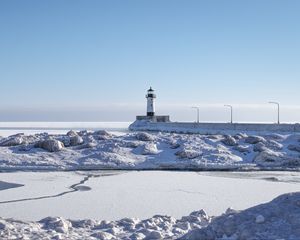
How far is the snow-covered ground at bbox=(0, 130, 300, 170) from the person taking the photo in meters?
20.5

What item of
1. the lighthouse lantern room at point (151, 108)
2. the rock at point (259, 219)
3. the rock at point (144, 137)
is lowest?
the rock at point (259, 219)

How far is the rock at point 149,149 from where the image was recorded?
22641mm

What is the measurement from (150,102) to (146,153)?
43.2 m

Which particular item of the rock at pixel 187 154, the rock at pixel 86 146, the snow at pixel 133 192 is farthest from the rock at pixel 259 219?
the rock at pixel 86 146

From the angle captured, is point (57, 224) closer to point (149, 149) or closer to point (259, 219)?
point (259, 219)

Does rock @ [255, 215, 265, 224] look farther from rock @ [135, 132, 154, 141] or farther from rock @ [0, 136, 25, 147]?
rock @ [0, 136, 25, 147]

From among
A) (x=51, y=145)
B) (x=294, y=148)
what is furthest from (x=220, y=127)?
(x=51, y=145)

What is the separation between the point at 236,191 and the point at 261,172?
6.02m

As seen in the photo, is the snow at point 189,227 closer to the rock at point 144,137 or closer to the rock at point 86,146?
the rock at point 86,146

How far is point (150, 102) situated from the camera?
65.6 meters

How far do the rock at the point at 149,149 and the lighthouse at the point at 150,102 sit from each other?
41.8m

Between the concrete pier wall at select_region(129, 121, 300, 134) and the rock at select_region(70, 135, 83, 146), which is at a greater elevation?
the concrete pier wall at select_region(129, 121, 300, 134)

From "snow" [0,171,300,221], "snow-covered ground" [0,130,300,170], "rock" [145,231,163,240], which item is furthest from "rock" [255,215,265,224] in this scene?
"snow-covered ground" [0,130,300,170]

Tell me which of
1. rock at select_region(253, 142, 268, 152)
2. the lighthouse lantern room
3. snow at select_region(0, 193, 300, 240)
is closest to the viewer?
snow at select_region(0, 193, 300, 240)
